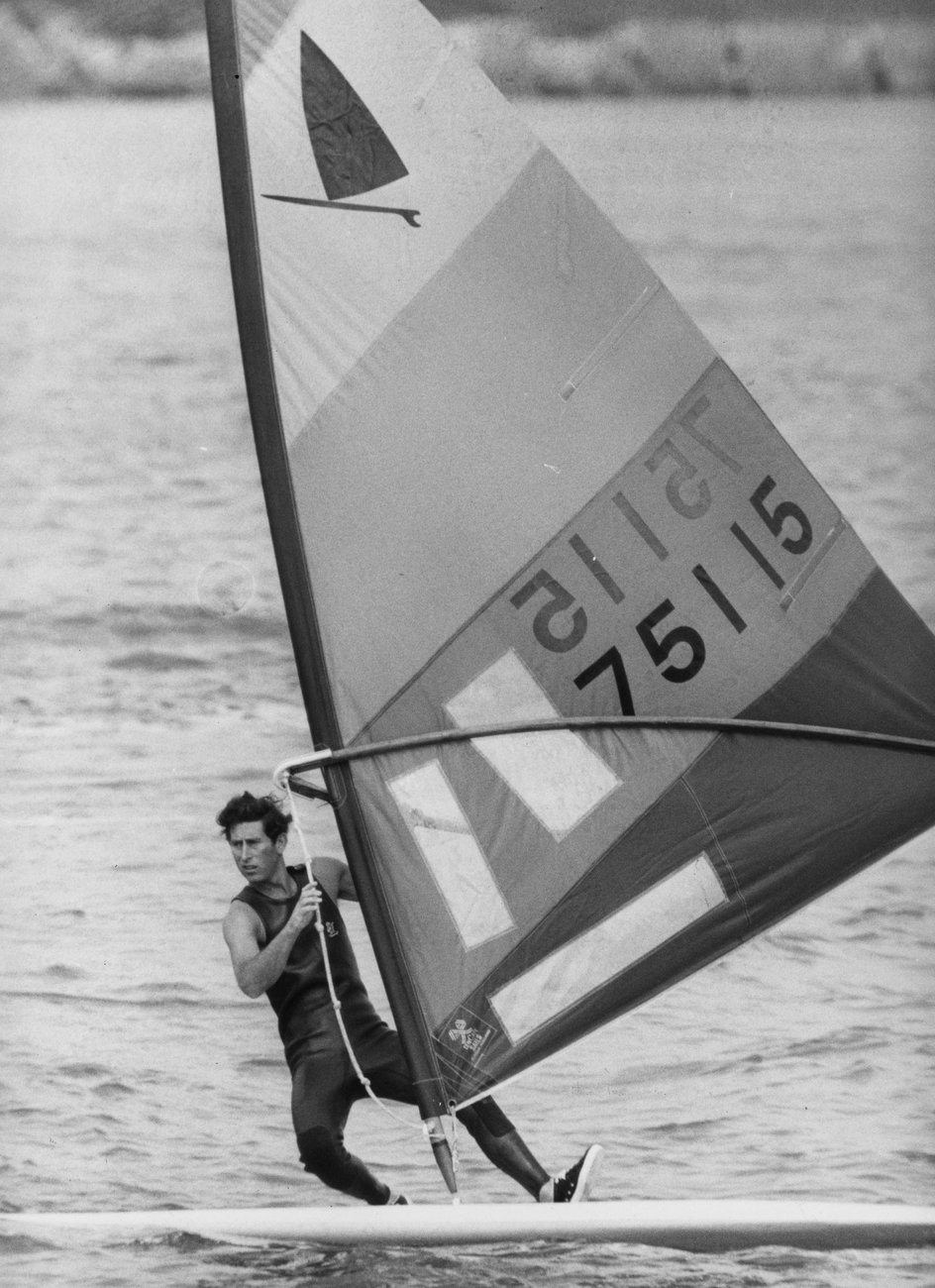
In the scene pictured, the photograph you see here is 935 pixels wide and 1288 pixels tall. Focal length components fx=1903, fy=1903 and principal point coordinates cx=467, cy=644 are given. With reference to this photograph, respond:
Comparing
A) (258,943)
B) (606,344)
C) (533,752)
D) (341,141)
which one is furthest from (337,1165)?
(341,141)

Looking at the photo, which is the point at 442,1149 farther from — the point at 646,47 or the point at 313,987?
the point at 646,47

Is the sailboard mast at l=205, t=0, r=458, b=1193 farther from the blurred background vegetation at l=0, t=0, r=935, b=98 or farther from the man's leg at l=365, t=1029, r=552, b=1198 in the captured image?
the blurred background vegetation at l=0, t=0, r=935, b=98

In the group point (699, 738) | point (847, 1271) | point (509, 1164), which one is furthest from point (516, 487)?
point (847, 1271)

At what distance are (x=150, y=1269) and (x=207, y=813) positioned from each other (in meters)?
1.19

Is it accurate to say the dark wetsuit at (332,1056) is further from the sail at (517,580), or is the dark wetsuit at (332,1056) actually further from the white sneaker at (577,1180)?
the sail at (517,580)

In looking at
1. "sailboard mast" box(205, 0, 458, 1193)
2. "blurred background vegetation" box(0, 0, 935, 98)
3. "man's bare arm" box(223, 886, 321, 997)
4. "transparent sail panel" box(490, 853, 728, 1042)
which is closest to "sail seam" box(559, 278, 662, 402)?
"sailboard mast" box(205, 0, 458, 1193)

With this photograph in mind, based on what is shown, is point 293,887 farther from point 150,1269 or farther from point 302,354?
point 302,354

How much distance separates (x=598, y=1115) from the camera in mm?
3605

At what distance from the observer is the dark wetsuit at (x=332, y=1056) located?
3152 mm

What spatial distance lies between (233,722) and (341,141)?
6.12ft

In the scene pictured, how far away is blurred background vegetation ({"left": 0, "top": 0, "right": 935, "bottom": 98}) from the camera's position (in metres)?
4.64

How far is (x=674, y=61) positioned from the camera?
15.6ft

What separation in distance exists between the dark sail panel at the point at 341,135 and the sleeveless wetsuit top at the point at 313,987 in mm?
1138

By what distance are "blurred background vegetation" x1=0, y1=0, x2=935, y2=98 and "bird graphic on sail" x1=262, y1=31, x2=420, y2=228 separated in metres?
1.77
